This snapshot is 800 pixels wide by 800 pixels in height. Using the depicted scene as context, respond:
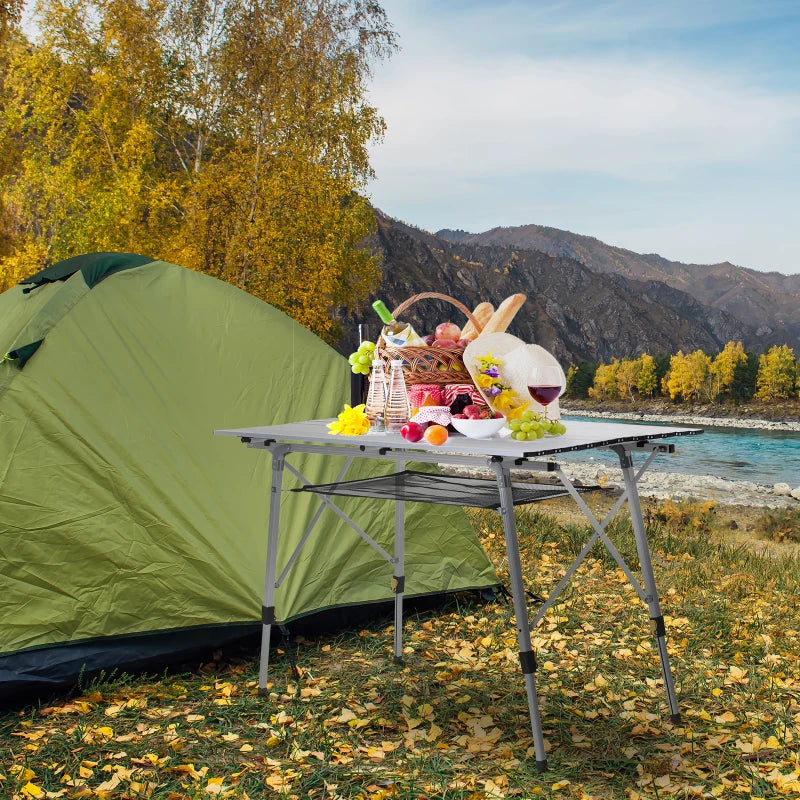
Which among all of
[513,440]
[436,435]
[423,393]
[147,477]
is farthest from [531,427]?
[147,477]

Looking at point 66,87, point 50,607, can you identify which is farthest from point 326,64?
point 50,607

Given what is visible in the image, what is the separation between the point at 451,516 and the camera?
5.30 meters

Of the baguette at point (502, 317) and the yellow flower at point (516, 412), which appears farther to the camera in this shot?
the baguette at point (502, 317)

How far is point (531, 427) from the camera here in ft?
9.80

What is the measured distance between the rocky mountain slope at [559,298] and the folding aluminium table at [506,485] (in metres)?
74.8

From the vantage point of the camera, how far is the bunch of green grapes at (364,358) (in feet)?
11.6

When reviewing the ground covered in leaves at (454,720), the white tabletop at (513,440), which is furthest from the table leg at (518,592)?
the ground covered in leaves at (454,720)

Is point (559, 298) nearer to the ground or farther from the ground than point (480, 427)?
farther from the ground

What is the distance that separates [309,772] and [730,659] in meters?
2.54

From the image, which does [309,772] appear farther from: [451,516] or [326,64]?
[326,64]

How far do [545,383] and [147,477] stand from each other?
2.28 meters

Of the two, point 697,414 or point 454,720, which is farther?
point 697,414

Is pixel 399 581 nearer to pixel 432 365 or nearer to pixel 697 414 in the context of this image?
pixel 432 365

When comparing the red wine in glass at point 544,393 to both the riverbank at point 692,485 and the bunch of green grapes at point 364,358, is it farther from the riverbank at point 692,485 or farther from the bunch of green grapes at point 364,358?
the riverbank at point 692,485
